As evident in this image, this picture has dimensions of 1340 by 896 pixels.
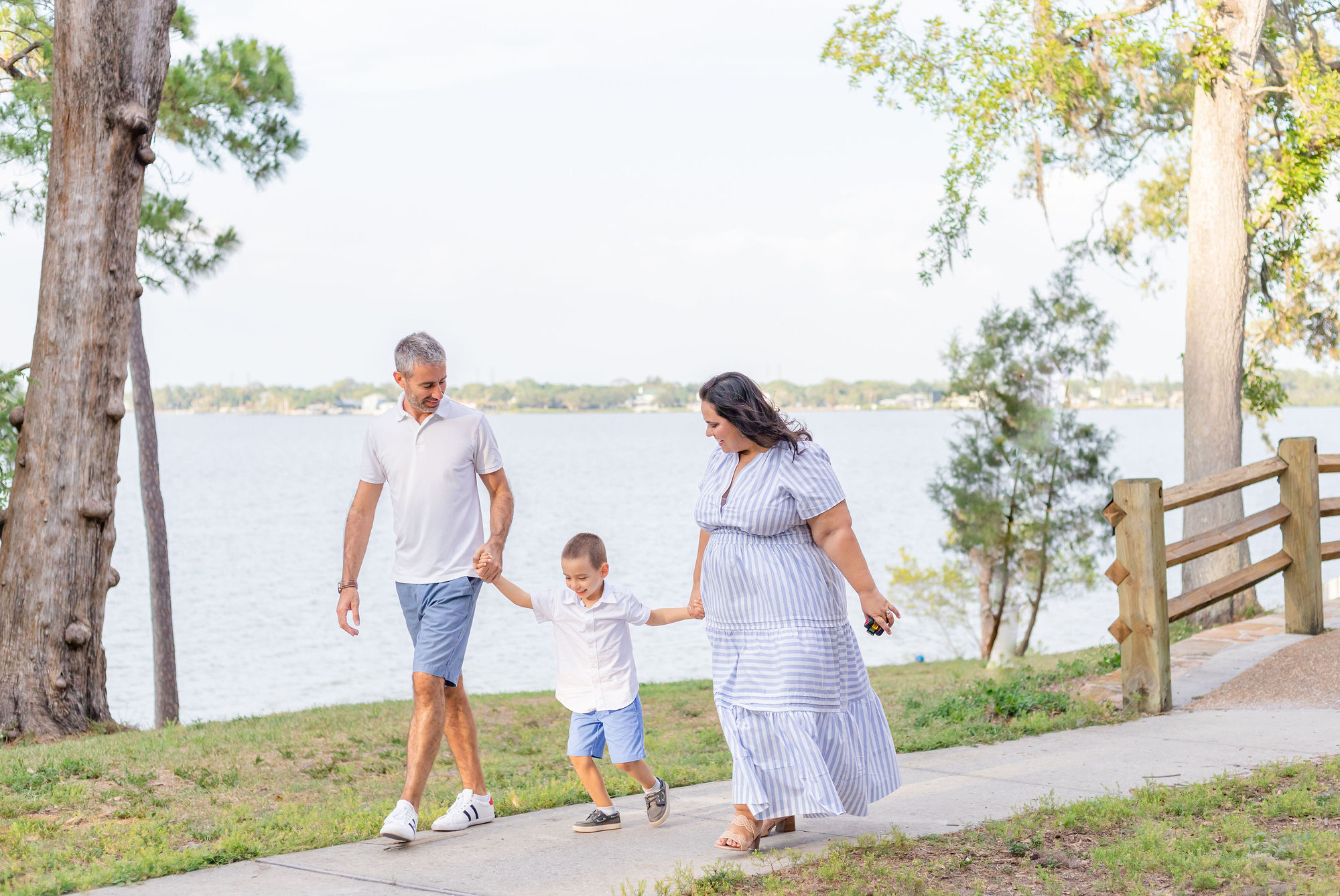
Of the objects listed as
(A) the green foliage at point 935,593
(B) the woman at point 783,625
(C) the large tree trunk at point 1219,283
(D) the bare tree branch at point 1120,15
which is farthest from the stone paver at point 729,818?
(A) the green foliage at point 935,593

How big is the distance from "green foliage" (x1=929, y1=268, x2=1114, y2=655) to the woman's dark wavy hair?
1912 cm

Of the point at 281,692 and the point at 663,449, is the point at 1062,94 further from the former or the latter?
the point at 663,449

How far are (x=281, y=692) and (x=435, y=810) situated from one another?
2361 centimetres

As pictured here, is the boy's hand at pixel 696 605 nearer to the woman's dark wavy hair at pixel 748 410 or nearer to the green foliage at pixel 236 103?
the woman's dark wavy hair at pixel 748 410

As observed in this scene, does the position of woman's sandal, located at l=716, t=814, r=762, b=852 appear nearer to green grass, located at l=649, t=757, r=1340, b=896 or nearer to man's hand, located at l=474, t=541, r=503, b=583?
green grass, located at l=649, t=757, r=1340, b=896

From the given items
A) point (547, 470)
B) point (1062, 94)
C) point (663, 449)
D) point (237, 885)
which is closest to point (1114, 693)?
point (237, 885)

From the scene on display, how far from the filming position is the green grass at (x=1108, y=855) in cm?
410

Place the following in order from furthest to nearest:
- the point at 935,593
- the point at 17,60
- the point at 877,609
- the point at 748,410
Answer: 1. the point at 935,593
2. the point at 17,60
3. the point at 748,410
4. the point at 877,609

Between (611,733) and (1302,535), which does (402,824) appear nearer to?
(611,733)

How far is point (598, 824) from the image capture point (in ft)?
16.6

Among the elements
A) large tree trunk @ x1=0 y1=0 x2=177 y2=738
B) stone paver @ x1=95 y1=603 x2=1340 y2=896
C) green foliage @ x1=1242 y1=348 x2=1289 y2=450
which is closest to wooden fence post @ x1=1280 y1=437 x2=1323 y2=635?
stone paver @ x1=95 y1=603 x2=1340 y2=896

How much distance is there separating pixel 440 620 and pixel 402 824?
813 millimetres

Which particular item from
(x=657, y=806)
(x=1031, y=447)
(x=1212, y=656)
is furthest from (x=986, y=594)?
(x=657, y=806)

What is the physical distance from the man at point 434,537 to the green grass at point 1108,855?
1.35m
